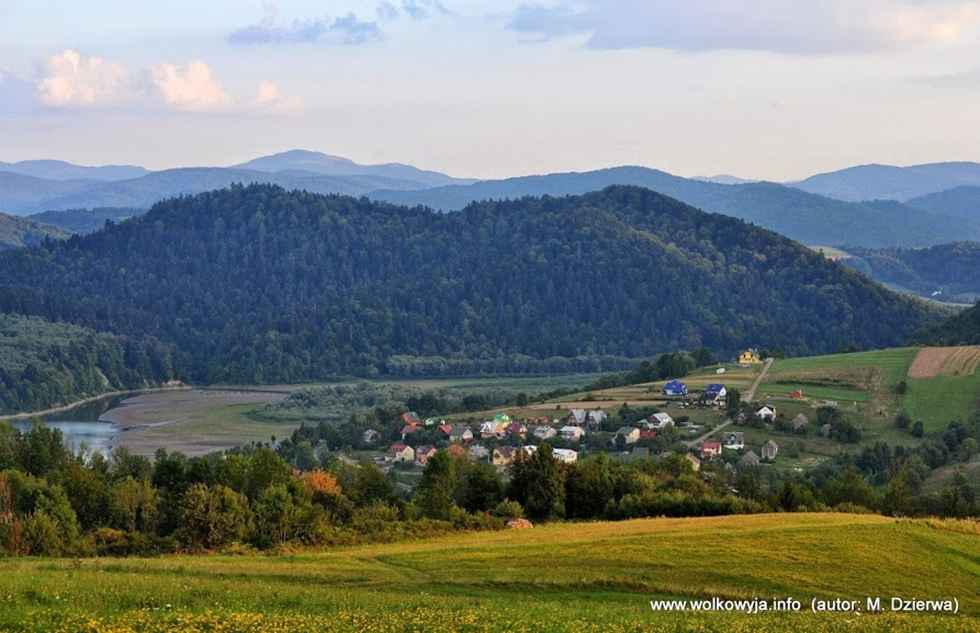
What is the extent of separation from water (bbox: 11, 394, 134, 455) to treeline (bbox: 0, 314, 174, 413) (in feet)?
12.7

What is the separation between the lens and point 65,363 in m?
148

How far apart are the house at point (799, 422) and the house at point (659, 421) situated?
26.3 feet

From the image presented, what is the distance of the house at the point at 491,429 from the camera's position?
86.1m

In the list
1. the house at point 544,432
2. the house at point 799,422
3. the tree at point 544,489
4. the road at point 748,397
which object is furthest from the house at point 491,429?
the tree at point 544,489

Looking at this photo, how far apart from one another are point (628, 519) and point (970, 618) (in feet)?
57.0

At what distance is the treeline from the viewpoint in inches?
5379

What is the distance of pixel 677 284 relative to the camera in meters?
189

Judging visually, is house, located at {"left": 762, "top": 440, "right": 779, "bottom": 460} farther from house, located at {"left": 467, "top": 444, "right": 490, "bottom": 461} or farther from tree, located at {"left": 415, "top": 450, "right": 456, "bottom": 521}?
tree, located at {"left": 415, "top": 450, "right": 456, "bottom": 521}

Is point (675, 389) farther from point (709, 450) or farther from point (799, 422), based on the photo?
point (709, 450)

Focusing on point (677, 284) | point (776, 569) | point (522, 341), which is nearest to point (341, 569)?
point (776, 569)

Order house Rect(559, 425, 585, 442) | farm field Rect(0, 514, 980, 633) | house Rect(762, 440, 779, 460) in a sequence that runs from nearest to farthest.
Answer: farm field Rect(0, 514, 980, 633)
house Rect(762, 440, 779, 460)
house Rect(559, 425, 585, 442)

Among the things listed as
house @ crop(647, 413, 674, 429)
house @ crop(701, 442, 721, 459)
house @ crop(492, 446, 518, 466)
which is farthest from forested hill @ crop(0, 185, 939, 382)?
house @ crop(701, 442, 721, 459)

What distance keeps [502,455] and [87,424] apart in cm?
5575

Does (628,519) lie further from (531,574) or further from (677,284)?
(677,284)
